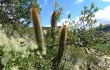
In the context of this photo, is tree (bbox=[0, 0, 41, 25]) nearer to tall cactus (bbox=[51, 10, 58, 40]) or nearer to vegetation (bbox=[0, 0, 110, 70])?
vegetation (bbox=[0, 0, 110, 70])

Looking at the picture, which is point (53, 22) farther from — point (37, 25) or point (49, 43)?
point (37, 25)

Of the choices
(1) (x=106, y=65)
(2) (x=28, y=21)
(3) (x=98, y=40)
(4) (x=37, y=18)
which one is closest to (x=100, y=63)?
(1) (x=106, y=65)

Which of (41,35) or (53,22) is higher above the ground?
(53,22)

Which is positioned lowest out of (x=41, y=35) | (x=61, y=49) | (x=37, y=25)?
(x=61, y=49)

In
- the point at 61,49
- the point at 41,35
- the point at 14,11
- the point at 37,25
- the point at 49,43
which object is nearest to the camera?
the point at 37,25

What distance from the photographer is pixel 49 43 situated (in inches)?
637

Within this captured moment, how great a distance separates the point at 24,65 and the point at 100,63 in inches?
492

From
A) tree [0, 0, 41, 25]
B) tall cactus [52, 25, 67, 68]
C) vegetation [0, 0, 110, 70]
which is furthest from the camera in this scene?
tree [0, 0, 41, 25]

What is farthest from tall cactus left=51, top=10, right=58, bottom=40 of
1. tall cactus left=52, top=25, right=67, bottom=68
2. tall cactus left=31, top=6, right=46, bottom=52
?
tall cactus left=31, top=6, right=46, bottom=52

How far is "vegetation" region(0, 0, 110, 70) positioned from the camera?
998cm

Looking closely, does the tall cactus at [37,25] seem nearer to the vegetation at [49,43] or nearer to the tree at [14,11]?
the vegetation at [49,43]

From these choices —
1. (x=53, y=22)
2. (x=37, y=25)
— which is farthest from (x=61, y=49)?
(x=53, y=22)

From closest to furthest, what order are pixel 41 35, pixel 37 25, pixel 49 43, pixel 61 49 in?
pixel 37 25, pixel 41 35, pixel 61 49, pixel 49 43

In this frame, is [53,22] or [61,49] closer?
[61,49]
